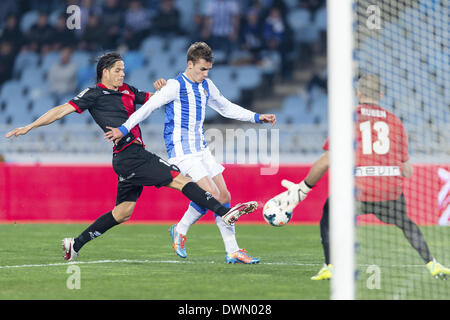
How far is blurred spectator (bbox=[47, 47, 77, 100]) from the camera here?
18266mm

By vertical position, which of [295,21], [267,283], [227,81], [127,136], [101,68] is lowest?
[267,283]

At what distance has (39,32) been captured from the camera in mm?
19938

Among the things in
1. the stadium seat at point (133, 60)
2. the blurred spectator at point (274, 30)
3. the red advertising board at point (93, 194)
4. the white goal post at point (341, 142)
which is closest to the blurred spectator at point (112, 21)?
the stadium seat at point (133, 60)

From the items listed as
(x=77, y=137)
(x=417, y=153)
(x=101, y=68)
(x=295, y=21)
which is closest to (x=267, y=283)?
(x=101, y=68)

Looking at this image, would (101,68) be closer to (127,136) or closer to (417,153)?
(127,136)

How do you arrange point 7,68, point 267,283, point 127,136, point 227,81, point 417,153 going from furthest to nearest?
point 7,68 → point 227,81 → point 417,153 → point 127,136 → point 267,283

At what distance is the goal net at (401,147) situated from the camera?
22.3 feet

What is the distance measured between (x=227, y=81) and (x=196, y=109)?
9.98 meters

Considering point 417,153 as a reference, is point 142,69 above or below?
above

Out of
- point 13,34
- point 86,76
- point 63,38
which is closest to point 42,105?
point 86,76

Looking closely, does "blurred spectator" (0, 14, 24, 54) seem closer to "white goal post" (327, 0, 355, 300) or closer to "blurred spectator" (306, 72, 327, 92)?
"blurred spectator" (306, 72, 327, 92)

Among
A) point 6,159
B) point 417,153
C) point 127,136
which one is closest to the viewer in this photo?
point 127,136

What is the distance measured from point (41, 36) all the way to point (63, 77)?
2.05 metres

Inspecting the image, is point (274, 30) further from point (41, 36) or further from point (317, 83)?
point (41, 36)
